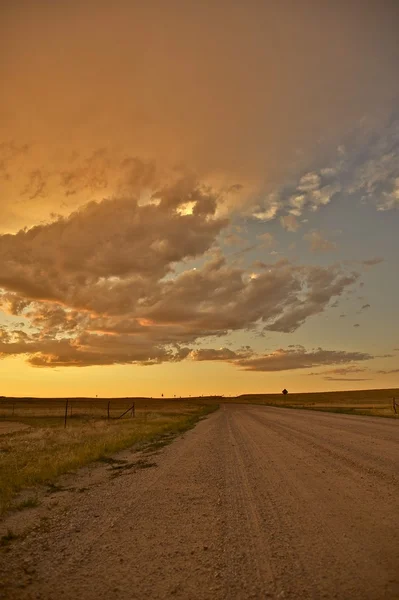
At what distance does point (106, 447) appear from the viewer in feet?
59.1

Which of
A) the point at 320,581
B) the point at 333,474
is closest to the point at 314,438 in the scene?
the point at 333,474

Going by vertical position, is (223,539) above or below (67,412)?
above

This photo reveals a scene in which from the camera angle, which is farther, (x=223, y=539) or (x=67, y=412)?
(x=67, y=412)

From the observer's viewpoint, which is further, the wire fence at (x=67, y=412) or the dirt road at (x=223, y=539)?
the wire fence at (x=67, y=412)

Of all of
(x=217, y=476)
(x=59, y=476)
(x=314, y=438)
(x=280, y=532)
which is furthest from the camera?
(x=314, y=438)

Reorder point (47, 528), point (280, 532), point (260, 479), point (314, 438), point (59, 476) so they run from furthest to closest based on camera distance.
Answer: point (314, 438) → point (59, 476) → point (260, 479) → point (47, 528) → point (280, 532)

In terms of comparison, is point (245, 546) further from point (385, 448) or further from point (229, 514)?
point (385, 448)

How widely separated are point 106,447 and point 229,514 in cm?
1208

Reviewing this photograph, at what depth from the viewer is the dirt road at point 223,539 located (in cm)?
453

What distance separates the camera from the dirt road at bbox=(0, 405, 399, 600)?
4527mm

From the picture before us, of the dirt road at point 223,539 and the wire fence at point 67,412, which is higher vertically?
the dirt road at point 223,539

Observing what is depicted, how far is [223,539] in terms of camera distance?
5938 mm

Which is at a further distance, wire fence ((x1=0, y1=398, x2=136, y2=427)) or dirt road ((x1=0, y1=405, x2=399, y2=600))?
wire fence ((x1=0, y1=398, x2=136, y2=427))

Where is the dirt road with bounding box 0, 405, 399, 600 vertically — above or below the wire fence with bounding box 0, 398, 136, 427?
above
